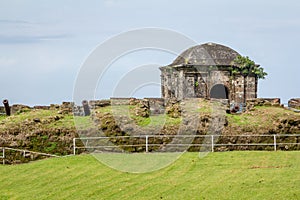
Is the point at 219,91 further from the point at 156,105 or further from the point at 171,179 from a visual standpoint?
the point at 171,179

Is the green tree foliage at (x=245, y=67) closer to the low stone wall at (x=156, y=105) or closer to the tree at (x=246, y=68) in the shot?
the tree at (x=246, y=68)

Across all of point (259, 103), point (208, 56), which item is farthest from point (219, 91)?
point (259, 103)

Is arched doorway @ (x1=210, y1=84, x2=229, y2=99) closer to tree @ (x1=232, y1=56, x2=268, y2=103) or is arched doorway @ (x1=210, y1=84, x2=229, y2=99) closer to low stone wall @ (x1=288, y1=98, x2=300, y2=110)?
tree @ (x1=232, y1=56, x2=268, y2=103)

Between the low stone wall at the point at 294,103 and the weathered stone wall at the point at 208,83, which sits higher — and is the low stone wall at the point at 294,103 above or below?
below

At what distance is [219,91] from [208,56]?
2.27m

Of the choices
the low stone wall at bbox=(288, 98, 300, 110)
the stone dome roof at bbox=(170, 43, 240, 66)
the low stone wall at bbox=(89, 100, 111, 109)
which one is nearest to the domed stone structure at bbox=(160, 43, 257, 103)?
the stone dome roof at bbox=(170, 43, 240, 66)

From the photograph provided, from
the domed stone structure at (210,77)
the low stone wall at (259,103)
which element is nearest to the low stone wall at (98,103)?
the domed stone structure at (210,77)

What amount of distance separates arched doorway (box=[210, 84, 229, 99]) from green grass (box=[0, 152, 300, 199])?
1262 centimetres

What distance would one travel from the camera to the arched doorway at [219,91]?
33.0m

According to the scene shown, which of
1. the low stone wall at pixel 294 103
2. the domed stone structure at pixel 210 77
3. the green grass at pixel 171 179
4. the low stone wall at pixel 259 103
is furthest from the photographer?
the domed stone structure at pixel 210 77

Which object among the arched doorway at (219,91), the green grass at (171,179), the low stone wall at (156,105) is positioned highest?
the arched doorway at (219,91)

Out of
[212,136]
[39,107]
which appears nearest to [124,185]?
[212,136]

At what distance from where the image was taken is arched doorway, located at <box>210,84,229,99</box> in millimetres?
33031

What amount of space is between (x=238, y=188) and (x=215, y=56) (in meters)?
18.1
